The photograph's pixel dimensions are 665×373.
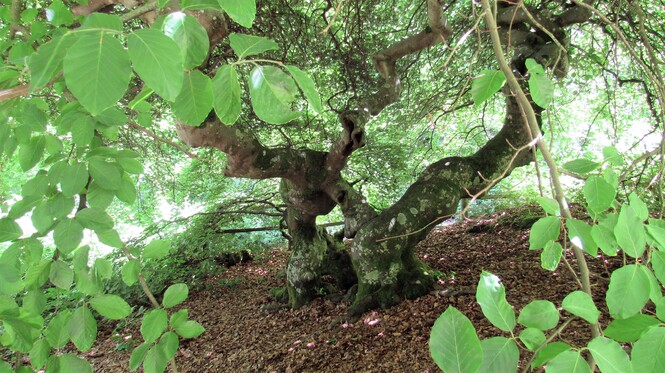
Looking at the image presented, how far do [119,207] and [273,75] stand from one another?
8959mm

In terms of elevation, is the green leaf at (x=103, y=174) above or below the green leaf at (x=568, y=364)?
above

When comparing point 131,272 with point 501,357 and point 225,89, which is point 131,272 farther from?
point 501,357

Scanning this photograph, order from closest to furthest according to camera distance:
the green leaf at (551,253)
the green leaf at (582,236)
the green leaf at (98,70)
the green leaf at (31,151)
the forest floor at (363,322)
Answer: the green leaf at (98,70) < the green leaf at (582,236) < the green leaf at (551,253) < the green leaf at (31,151) < the forest floor at (363,322)

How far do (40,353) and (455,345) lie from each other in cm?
102

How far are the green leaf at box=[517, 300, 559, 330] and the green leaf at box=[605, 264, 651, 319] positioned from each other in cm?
9

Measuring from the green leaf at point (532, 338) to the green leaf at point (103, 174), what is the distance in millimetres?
1031

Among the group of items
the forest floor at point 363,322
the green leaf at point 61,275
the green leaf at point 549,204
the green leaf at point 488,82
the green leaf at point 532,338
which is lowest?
the forest floor at point 363,322

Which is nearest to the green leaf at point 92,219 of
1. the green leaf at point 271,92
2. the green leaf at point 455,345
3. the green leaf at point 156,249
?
the green leaf at point 156,249

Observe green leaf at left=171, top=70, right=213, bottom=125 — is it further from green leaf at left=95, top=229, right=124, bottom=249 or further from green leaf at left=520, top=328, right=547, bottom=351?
green leaf at left=520, top=328, right=547, bottom=351

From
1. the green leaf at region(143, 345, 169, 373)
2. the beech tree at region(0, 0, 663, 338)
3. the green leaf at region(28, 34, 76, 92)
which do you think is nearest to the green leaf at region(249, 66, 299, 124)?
the beech tree at region(0, 0, 663, 338)

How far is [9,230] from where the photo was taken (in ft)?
3.10

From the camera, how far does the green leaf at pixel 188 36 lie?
1.81 feet

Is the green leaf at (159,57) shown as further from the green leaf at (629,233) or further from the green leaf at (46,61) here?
the green leaf at (629,233)

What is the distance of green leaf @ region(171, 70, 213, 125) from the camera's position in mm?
627
